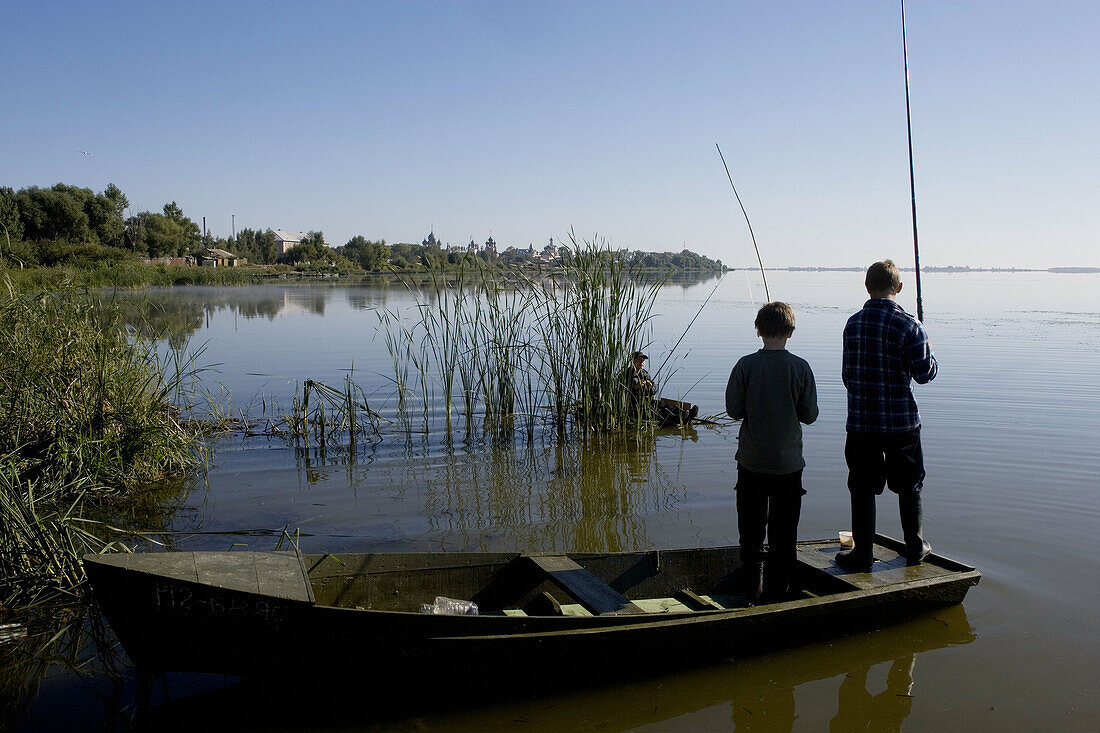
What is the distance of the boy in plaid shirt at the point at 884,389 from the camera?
4.17 m

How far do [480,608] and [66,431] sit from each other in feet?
12.7

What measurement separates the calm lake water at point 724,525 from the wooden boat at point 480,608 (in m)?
0.19

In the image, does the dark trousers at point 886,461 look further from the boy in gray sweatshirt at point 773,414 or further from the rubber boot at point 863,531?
the boy in gray sweatshirt at point 773,414

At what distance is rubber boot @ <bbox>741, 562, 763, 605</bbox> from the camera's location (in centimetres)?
443

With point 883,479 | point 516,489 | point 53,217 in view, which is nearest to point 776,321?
point 883,479

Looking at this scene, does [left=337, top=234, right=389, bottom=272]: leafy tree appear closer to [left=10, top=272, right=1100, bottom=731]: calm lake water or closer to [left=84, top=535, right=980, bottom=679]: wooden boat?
[left=10, top=272, right=1100, bottom=731]: calm lake water

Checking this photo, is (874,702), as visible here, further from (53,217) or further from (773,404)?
(53,217)

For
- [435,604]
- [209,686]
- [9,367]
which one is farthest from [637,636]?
[9,367]

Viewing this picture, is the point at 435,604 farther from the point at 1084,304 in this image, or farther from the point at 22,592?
the point at 1084,304

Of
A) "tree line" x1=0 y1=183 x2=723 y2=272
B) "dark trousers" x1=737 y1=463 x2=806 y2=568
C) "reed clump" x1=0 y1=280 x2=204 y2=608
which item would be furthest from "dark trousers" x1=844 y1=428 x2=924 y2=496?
"tree line" x1=0 y1=183 x2=723 y2=272

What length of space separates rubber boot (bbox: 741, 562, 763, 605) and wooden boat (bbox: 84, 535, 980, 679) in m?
0.16

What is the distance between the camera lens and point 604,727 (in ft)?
11.9

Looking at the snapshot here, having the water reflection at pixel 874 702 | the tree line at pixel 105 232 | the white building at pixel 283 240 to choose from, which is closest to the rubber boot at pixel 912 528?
the water reflection at pixel 874 702

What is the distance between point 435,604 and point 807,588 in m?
2.12
